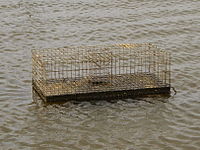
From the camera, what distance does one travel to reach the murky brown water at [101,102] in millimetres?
12727

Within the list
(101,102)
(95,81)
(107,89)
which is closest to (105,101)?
(101,102)

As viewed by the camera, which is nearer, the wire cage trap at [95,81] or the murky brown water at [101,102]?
the murky brown water at [101,102]

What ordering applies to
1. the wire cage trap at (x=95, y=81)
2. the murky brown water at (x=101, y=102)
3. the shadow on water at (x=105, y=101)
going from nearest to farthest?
1. the murky brown water at (x=101, y=102)
2. the shadow on water at (x=105, y=101)
3. the wire cage trap at (x=95, y=81)

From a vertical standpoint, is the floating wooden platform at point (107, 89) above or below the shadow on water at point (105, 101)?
above

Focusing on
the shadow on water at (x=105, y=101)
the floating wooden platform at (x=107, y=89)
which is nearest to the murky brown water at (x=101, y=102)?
the shadow on water at (x=105, y=101)

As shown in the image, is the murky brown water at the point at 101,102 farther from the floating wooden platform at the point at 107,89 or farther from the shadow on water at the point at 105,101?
the floating wooden platform at the point at 107,89

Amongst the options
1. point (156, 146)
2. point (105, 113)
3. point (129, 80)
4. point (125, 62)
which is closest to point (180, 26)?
point (125, 62)

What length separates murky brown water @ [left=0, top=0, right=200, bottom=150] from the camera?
1273cm

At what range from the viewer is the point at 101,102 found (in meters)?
14.6

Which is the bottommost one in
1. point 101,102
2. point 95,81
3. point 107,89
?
point 101,102

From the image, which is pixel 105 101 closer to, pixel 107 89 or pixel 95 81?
pixel 107 89

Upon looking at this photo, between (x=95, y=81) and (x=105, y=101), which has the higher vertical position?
(x=95, y=81)

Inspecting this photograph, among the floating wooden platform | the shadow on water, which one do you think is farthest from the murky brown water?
the floating wooden platform

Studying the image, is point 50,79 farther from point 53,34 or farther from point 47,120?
point 53,34
